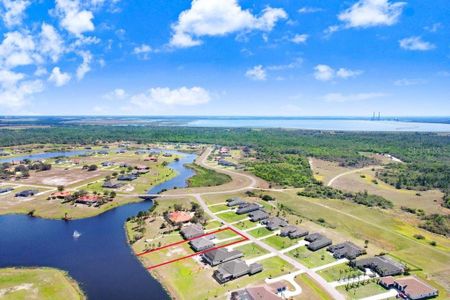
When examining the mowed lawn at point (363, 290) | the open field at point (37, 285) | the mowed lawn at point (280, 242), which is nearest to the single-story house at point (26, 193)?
the open field at point (37, 285)

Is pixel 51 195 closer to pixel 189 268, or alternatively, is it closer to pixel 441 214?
pixel 189 268

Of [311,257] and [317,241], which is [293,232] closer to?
[317,241]

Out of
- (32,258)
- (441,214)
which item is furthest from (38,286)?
(441,214)

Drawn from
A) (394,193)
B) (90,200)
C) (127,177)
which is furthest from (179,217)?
(394,193)

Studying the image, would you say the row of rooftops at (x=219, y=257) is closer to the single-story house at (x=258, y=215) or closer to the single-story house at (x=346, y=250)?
the single-story house at (x=258, y=215)

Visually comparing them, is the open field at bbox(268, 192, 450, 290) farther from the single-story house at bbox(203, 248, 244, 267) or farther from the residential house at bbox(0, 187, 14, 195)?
the residential house at bbox(0, 187, 14, 195)

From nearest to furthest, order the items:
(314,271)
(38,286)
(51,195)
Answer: (38,286), (314,271), (51,195)

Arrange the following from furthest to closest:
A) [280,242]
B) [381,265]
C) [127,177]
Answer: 1. [127,177]
2. [280,242]
3. [381,265]
